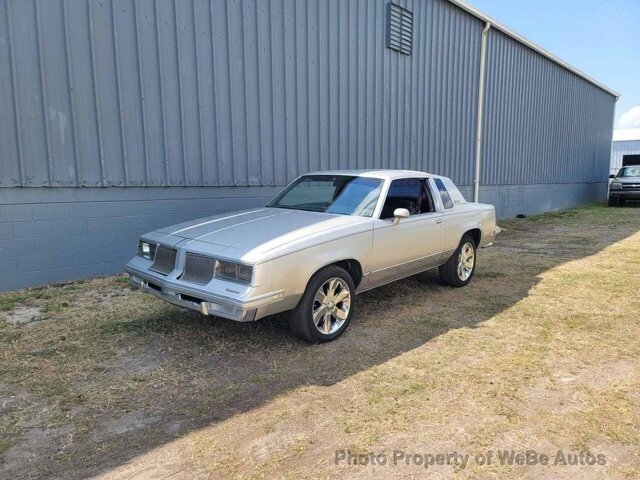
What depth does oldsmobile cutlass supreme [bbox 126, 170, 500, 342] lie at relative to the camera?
142 inches

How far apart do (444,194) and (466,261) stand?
106cm

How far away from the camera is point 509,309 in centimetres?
525

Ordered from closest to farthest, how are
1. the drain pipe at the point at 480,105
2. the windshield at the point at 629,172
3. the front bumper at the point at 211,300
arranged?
the front bumper at the point at 211,300 < the drain pipe at the point at 480,105 < the windshield at the point at 629,172

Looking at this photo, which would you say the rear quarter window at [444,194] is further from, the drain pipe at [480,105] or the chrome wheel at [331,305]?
the drain pipe at [480,105]

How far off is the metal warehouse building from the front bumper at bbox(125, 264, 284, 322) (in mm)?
2822

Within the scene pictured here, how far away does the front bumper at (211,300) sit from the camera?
11.4ft

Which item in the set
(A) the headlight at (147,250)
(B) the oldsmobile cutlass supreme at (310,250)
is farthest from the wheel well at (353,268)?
(A) the headlight at (147,250)

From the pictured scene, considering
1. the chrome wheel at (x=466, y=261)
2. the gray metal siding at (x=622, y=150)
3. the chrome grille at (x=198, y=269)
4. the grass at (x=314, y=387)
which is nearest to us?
the grass at (x=314, y=387)

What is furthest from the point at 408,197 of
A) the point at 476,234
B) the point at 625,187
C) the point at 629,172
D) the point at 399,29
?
the point at 629,172

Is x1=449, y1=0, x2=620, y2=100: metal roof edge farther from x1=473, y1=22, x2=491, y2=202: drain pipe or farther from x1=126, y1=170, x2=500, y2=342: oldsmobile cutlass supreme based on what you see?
x1=126, y1=170, x2=500, y2=342: oldsmobile cutlass supreme

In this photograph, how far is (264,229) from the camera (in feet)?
13.6

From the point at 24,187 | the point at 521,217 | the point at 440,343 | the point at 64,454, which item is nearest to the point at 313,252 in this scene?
the point at 440,343

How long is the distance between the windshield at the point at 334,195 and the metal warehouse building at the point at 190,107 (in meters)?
2.47

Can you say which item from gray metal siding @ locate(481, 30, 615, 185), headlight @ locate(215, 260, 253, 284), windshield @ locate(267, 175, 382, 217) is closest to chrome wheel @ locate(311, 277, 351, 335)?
headlight @ locate(215, 260, 253, 284)
